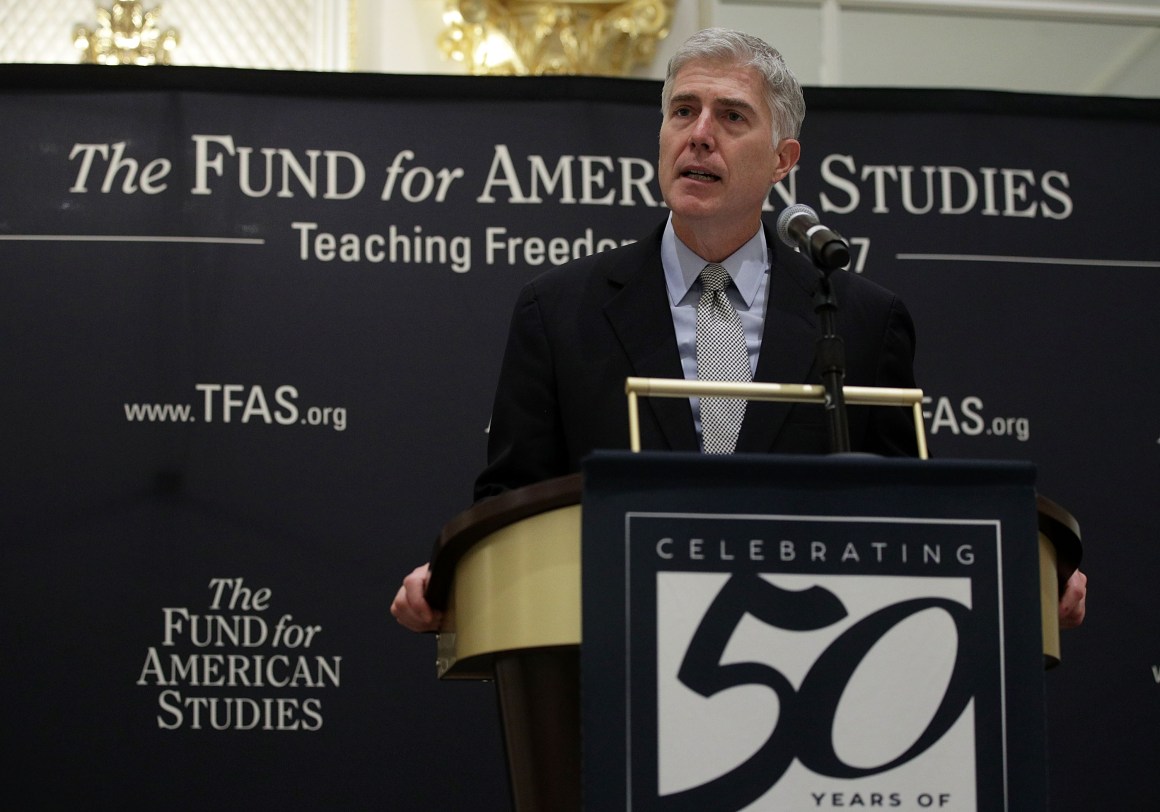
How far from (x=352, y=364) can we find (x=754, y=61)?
1.34 metres

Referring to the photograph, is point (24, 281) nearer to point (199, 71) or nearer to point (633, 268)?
point (199, 71)

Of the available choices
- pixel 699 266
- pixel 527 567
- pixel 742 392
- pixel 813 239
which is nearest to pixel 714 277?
pixel 699 266

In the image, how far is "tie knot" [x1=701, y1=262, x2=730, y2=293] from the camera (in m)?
2.28

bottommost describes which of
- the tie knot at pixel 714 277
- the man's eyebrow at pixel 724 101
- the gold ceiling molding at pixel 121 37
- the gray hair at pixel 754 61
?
the tie knot at pixel 714 277

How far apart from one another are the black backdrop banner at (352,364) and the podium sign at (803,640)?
1844 mm

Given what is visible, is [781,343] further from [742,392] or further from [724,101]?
[742,392]

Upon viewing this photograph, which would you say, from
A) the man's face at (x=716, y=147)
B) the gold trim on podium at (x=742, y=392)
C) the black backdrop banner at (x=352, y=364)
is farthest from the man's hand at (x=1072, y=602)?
the black backdrop banner at (x=352, y=364)

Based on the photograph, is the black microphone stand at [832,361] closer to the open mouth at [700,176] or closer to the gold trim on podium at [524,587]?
the gold trim on podium at [524,587]

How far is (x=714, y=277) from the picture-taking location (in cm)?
229

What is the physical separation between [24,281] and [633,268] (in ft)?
5.28

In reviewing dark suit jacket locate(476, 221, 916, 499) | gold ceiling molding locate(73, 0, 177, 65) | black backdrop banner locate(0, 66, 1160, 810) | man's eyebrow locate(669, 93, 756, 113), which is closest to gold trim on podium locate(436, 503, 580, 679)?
dark suit jacket locate(476, 221, 916, 499)

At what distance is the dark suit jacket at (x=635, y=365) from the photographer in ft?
6.85

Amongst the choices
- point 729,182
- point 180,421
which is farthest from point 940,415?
point 180,421

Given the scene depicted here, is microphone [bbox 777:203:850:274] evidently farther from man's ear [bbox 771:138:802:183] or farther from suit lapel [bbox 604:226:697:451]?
man's ear [bbox 771:138:802:183]
